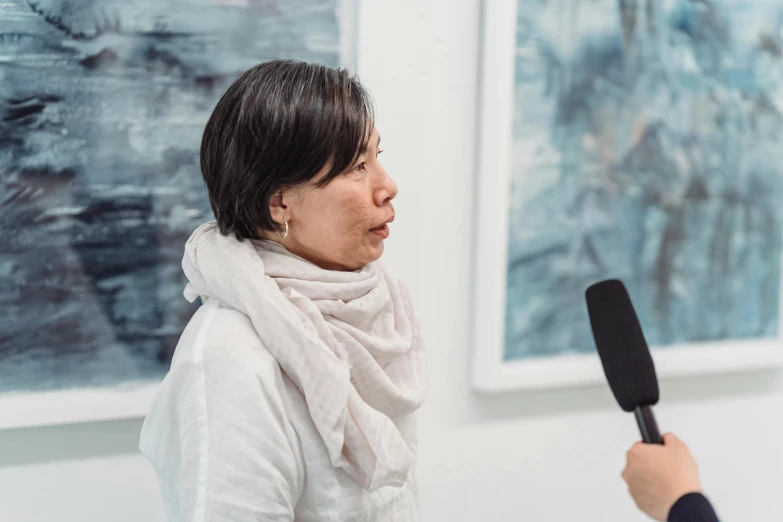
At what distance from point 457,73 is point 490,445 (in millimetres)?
693

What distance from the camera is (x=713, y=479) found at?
1.74m

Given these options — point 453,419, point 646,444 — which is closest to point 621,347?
point 646,444

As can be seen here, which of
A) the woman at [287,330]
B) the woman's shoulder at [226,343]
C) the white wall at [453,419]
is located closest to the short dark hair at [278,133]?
the woman at [287,330]

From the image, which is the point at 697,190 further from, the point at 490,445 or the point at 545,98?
the point at 490,445

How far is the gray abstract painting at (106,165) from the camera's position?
1.15 m

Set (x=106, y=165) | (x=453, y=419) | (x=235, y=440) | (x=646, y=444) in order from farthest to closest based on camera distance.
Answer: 1. (x=453, y=419)
2. (x=106, y=165)
3. (x=646, y=444)
4. (x=235, y=440)

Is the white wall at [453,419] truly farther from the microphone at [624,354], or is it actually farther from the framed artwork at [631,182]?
the microphone at [624,354]

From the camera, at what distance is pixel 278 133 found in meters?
0.92

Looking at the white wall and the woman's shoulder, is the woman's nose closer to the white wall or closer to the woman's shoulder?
the woman's shoulder

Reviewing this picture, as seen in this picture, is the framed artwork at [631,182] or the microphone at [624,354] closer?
the microphone at [624,354]

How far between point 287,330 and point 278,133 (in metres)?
0.23

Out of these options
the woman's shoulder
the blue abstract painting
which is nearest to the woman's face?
the woman's shoulder

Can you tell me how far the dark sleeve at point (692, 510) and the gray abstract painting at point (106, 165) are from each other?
757 mm

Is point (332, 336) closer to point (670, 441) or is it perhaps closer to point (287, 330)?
point (287, 330)
